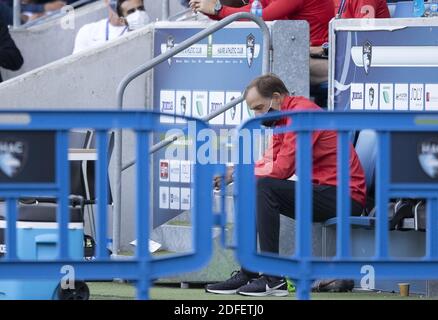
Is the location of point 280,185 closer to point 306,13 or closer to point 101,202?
point 306,13

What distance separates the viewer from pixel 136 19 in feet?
38.3

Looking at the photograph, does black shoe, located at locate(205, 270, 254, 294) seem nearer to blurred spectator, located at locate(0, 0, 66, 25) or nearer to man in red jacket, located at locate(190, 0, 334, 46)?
man in red jacket, located at locate(190, 0, 334, 46)

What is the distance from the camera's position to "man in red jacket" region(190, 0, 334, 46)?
10070 millimetres

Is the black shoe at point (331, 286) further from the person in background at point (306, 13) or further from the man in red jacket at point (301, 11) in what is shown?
the man in red jacket at point (301, 11)

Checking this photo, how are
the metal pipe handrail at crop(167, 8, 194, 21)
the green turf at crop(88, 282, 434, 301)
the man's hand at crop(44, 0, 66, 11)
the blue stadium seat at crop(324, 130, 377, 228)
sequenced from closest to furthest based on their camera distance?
the green turf at crop(88, 282, 434, 301)
the blue stadium seat at crop(324, 130, 377, 228)
the metal pipe handrail at crop(167, 8, 194, 21)
the man's hand at crop(44, 0, 66, 11)

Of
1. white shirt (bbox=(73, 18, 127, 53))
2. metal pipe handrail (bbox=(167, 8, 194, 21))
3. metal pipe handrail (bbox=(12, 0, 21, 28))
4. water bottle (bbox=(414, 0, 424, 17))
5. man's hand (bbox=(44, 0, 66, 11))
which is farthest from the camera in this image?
man's hand (bbox=(44, 0, 66, 11))

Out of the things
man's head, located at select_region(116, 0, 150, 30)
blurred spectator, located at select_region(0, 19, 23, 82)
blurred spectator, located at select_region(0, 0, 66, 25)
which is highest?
blurred spectator, located at select_region(0, 0, 66, 25)

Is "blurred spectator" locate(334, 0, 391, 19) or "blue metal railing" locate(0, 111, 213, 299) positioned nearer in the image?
"blue metal railing" locate(0, 111, 213, 299)

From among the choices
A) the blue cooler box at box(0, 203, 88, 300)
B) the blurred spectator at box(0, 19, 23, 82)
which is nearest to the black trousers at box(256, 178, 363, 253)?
the blue cooler box at box(0, 203, 88, 300)

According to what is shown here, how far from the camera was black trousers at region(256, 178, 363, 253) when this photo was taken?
28.2 ft

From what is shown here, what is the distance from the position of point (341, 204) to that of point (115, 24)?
18.7 feet

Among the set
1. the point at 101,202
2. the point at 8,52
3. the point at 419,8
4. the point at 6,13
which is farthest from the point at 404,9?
the point at 101,202

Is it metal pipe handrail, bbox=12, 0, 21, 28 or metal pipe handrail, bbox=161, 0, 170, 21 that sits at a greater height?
metal pipe handrail, bbox=12, 0, 21, 28
